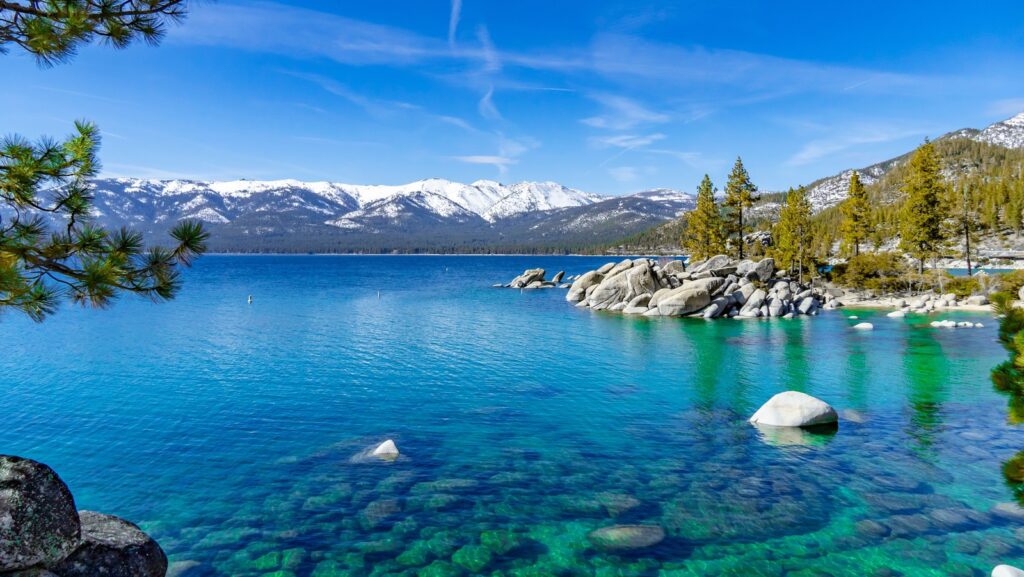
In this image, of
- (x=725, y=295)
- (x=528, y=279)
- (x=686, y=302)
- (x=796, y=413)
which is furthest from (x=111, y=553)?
(x=528, y=279)

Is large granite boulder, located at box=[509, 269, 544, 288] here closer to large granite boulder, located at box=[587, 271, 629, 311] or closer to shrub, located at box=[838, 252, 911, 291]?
large granite boulder, located at box=[587, 271, 629, 311]

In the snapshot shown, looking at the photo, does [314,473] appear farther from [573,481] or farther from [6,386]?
[6,386]

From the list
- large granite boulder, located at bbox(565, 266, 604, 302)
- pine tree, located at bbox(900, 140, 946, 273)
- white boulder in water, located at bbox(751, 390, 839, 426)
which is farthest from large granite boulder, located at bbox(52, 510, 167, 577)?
pine tree, located at bbox(900, 140, 946, 273)

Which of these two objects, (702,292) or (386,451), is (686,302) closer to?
(702,292)

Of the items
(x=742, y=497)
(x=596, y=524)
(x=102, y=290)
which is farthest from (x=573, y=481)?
(x=102, y=290)

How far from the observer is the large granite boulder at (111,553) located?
9.47 metres

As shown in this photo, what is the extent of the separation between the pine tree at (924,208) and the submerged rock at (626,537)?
241 ft

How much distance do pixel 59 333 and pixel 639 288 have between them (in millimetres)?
60892

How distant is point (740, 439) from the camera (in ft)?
69.6

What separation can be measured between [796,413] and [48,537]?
2439 centimetres

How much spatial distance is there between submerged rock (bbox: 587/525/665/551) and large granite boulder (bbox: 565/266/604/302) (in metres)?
64.8

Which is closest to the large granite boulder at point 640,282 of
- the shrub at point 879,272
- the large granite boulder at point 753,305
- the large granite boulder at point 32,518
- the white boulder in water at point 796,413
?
the large granite boulder at point 753,305

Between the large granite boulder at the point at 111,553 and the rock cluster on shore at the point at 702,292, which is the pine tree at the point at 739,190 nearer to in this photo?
the rock cluster on shore at the point at 702,292

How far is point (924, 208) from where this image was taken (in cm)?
6794
